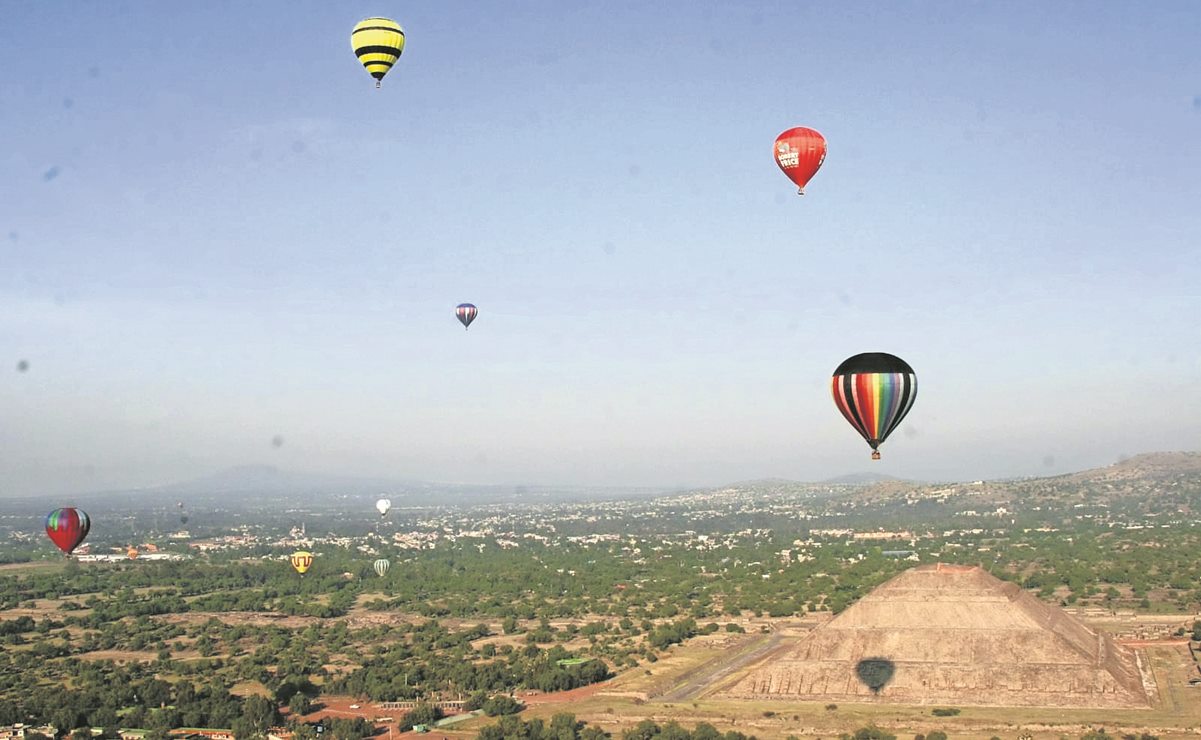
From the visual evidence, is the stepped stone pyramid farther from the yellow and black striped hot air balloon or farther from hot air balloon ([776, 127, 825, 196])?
the yellow and black striped hot air balloon

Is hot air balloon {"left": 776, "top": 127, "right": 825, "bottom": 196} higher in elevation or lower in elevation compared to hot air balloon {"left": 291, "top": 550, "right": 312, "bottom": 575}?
higher

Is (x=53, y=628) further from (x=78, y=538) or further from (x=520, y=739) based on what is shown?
(x=520, y=739)

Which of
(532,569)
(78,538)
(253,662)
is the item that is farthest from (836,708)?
(532,569)

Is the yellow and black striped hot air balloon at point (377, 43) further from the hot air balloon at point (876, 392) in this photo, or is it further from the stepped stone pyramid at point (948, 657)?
the stepped stone pyramid at point (948, 657)

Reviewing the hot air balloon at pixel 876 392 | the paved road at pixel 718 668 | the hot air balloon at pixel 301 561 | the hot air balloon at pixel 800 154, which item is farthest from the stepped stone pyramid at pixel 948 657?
the hot air balloon at pixel 301 561

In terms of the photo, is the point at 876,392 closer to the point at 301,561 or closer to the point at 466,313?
the point at 466,313

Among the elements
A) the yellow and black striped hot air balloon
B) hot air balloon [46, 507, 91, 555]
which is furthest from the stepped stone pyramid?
hot air balloon [46, 507, 91, 555]
